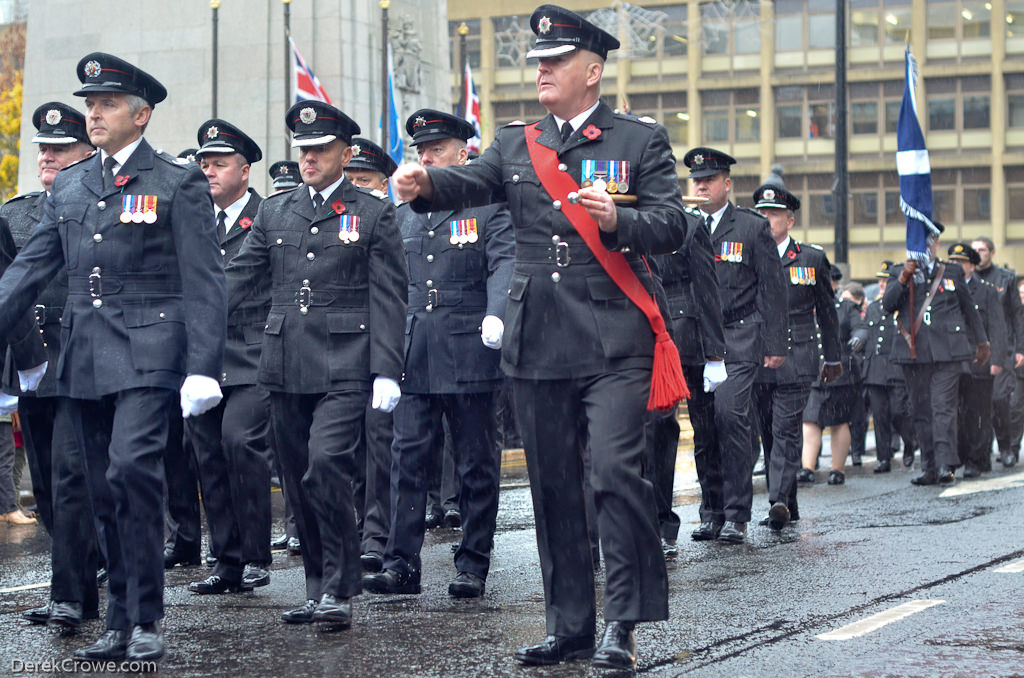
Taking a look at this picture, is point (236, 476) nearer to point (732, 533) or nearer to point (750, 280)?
point (732, 533)

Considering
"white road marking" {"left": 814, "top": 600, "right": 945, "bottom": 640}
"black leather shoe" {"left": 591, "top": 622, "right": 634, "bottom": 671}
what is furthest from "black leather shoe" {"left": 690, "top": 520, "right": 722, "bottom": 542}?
"black leather shoe" {"left": 591, "top": 622, "right": 634, "bottom": 671}

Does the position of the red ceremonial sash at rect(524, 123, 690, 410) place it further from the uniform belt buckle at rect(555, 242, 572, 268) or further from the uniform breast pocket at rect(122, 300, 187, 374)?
the uniform breast pocket at rect(122, 300, 187, 374)

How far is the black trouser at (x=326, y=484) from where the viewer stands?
663 centimetres

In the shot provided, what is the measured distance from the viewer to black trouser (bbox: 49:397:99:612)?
6.54 m

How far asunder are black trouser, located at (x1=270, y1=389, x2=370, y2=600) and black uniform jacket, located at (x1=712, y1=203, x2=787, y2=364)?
3.57 m

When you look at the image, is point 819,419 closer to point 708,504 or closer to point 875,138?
point 708,504

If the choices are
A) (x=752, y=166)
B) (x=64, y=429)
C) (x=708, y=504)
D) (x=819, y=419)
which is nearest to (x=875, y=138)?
(x=752, y=166)

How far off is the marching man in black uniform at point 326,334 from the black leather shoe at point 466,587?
30.6 inches

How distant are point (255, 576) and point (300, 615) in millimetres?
1212

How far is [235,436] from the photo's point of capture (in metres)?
7.82

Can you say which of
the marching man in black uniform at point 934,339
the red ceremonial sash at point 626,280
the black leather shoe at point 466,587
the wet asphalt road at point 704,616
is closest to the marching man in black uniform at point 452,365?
the black leather shoe at point 466,587

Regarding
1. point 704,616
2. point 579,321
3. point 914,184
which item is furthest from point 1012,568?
point 914,184

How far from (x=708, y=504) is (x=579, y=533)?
4.03 m

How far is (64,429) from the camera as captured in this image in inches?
265
